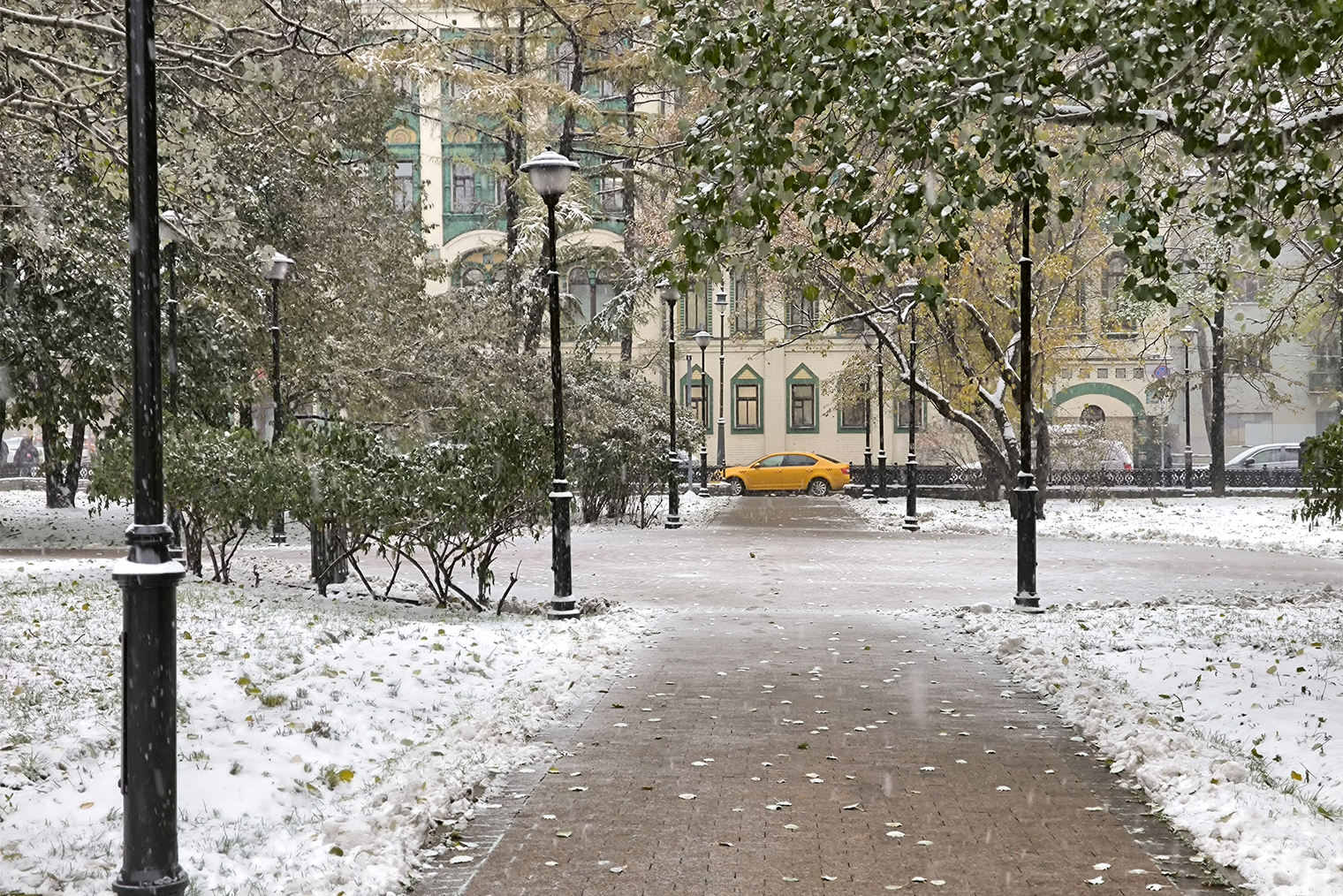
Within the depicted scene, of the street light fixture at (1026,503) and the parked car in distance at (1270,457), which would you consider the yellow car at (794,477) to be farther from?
the street light fixture at (1026,503)

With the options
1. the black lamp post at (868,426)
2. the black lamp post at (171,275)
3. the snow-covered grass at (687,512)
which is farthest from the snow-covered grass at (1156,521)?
the black lamp post at (171,275)

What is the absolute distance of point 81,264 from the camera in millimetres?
20844

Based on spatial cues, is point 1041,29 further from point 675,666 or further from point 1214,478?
point 1214,478

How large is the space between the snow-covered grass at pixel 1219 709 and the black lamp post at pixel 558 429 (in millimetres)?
3963

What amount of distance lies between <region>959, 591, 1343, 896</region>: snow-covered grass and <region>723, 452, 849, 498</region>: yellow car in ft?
109

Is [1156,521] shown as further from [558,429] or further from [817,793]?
[817,793]

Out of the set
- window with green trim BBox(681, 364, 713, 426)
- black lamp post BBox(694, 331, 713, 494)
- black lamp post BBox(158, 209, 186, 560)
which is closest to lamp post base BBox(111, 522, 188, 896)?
black lamp post BBox(158, 209, 186, 560)

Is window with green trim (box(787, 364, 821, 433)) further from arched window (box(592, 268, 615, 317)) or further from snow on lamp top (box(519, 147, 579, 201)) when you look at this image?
snow on lamp top (box(519, 147, 579, 201))

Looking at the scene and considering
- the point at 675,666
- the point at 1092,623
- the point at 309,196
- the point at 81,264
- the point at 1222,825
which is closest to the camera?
the point at 1222,825

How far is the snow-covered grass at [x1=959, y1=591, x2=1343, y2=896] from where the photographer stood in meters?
5.60

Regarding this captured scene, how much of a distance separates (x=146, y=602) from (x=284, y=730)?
9.30 ft

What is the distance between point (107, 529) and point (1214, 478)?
29.9 m

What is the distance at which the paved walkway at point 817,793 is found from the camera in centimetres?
532

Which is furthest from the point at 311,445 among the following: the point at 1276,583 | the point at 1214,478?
the point at 1214,478
